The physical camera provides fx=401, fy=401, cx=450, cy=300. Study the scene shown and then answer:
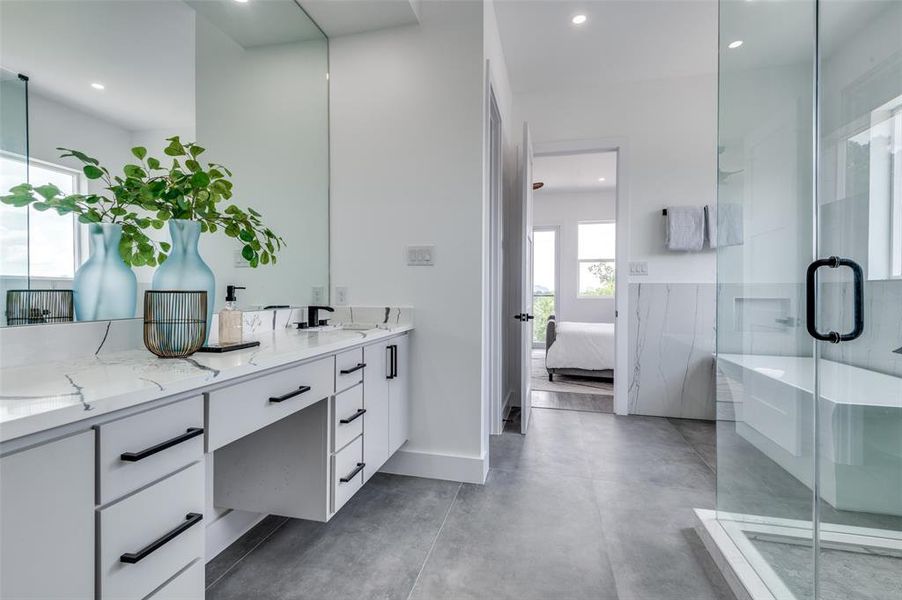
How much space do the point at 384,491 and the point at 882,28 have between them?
2.63m

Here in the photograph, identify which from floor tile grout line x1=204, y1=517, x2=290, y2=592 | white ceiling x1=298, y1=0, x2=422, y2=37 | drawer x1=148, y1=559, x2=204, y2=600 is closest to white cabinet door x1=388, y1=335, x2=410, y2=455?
floor tile grout line x1=204, y1=517, x2=290, y2=592

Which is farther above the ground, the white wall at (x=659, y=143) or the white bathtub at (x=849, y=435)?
the white wall at (x=659, y=143)

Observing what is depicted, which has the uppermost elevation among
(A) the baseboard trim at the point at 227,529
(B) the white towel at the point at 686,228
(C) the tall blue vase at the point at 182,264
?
(B) the white towel at the point at 686,228

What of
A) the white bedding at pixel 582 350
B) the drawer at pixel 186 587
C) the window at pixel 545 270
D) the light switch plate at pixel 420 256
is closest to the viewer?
the drawer at pixel 186 587

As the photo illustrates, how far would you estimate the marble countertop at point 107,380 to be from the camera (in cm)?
61

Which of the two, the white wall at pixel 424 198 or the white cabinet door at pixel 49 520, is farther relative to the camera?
the white wall at pixel 424 198

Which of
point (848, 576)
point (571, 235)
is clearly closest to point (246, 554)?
point (848, 576)

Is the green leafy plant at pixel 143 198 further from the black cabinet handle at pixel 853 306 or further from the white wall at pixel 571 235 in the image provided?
the white wall at pixel 571 235

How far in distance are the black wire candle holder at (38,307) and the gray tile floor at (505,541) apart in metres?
1.01

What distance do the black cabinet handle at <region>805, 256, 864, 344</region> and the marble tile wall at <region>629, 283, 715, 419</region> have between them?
2.23 metres

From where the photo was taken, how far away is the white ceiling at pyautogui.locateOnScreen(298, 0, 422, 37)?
6.72 feet

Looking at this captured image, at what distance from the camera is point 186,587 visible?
0.87 meters

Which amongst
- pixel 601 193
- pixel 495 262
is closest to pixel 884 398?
pixel 495 262

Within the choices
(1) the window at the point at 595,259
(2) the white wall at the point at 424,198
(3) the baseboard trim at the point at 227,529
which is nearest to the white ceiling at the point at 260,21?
(2) the white wall at the point at 424,198
